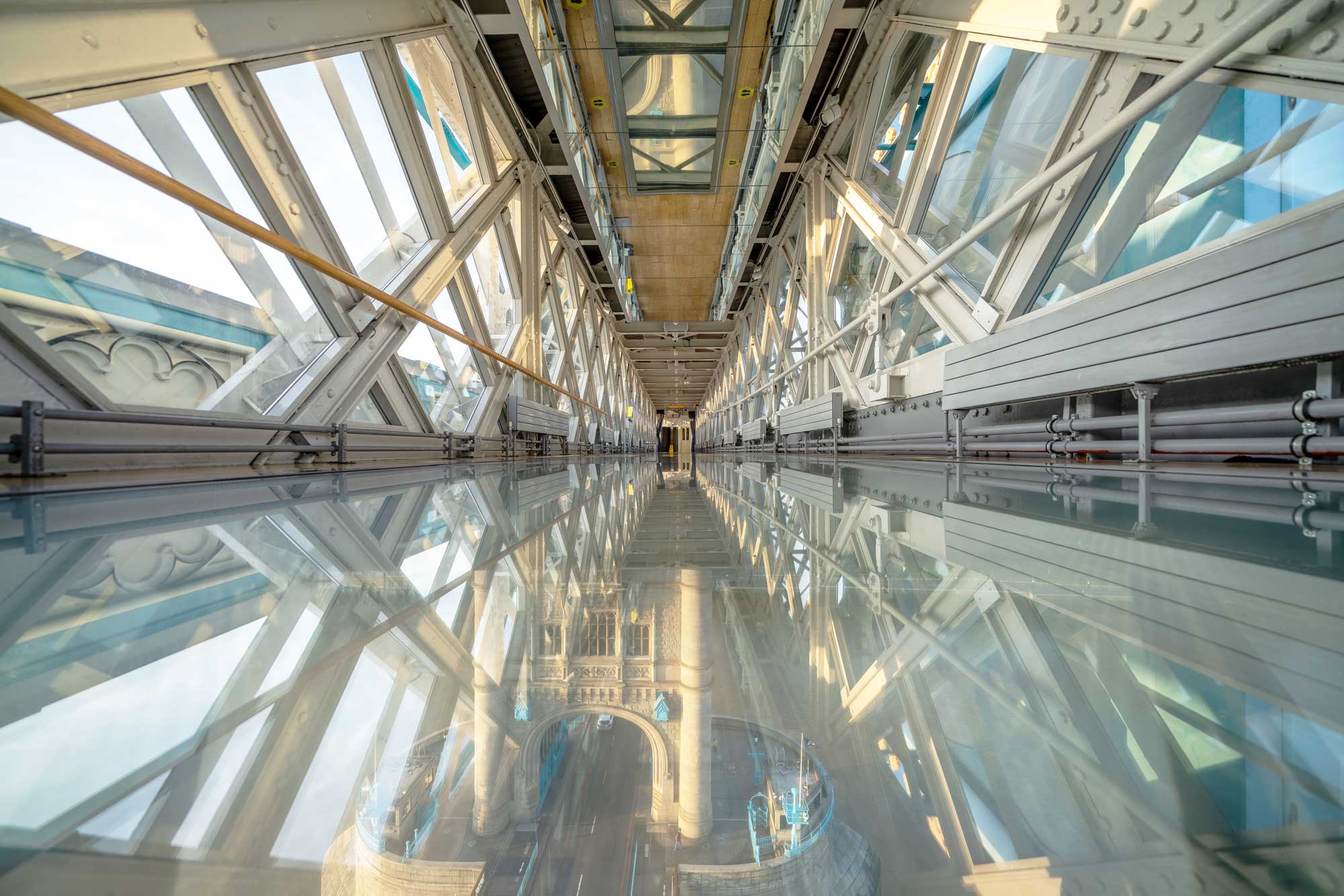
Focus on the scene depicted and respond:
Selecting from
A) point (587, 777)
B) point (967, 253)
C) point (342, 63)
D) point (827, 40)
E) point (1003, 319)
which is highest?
point (827, 40)

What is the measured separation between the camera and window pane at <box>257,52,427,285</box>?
403cm

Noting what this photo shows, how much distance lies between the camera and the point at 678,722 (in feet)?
1.76

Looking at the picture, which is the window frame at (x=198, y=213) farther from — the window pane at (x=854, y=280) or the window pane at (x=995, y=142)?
the window pane at (x=854, y=280)

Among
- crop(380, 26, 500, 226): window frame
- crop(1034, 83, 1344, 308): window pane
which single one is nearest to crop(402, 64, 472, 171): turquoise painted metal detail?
crop(380, 26, 500, 226): window frame

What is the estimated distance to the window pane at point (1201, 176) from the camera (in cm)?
238

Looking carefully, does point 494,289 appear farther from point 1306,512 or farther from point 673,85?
point 1306,512

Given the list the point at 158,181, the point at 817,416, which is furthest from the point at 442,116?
the point at 817,416

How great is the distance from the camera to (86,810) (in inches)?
14.9

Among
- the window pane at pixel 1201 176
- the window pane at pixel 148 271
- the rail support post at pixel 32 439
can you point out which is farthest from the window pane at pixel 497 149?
the window pane at pixel 1201 176

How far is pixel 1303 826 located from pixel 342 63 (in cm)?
599

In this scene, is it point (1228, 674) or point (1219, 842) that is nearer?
point (1219, 842)

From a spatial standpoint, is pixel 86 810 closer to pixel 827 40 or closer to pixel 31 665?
pixel 31 665

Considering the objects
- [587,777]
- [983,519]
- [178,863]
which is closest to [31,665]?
[178,863]

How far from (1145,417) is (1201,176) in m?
1.28
